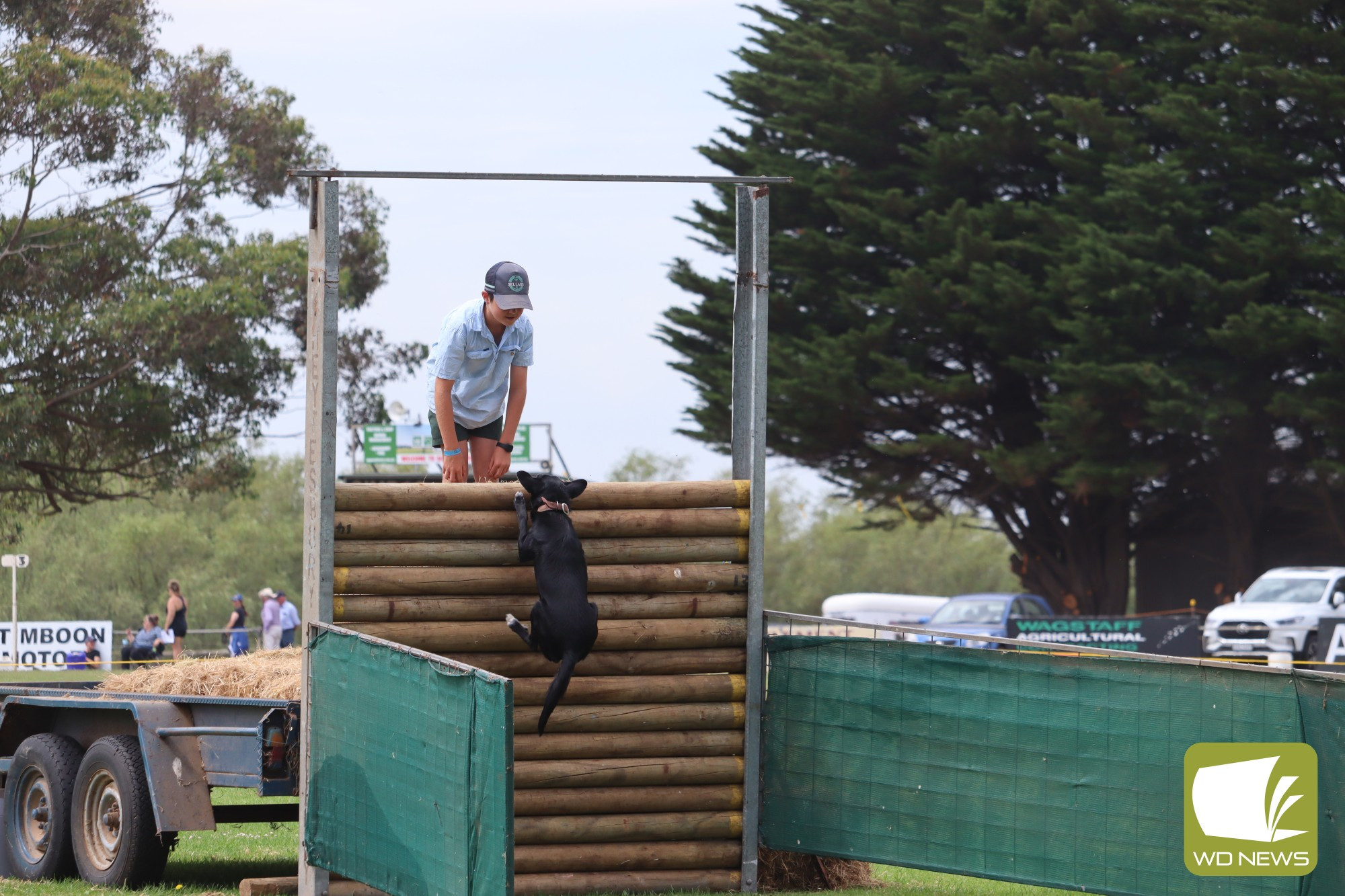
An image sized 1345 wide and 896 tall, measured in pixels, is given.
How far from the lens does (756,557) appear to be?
29.0 ft

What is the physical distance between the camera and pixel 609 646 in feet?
27.9

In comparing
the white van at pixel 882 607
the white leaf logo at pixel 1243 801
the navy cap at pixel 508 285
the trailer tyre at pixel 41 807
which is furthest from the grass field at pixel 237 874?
the white van at pixel 882 607

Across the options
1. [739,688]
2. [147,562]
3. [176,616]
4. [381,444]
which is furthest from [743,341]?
[147,562]

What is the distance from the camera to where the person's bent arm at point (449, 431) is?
8.62 metres

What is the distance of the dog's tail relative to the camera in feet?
26.1

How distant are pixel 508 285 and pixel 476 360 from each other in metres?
0.55

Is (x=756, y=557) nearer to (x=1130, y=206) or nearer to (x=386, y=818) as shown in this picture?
(x=386, y=818)

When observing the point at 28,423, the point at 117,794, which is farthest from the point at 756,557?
the point at 28,423

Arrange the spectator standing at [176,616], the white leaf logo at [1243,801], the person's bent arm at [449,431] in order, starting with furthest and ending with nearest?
1. the spectator standing at [176,616]
2. the person's bent arm at [449,431]
3. the white leaf logo at [1243,801]

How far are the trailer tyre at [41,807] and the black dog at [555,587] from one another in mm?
2759

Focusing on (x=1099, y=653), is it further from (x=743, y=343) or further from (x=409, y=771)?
(x=409, y=771)

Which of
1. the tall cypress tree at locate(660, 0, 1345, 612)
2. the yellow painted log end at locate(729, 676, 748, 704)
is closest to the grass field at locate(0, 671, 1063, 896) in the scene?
the yellow painted log end at locate(729, 676, 748, 704)

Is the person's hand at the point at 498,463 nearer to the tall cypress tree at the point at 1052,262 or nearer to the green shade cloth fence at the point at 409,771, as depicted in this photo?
the green shade cloth fence at the point at 409,771

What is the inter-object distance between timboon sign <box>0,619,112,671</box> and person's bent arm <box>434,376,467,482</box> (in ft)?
88.8
